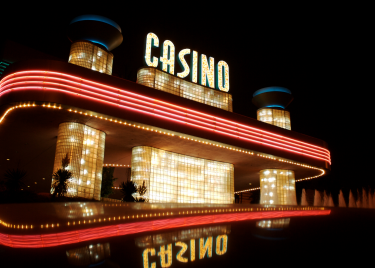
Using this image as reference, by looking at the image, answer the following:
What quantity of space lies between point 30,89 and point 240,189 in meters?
41.4

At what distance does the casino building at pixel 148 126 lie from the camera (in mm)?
21406

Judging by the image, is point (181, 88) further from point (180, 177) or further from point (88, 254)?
point (88, 254)

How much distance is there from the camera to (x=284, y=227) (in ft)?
18.5

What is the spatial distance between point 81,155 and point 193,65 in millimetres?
14891

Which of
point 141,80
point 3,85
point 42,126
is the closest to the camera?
point 3,85

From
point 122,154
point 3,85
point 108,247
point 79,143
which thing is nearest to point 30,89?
point 3,85

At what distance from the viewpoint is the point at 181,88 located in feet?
103

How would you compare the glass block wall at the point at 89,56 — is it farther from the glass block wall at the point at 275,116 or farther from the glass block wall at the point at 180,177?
the glass block wall at the point at 275,116

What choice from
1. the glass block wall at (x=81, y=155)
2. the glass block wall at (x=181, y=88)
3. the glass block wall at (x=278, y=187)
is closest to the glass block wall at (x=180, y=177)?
the glass block wall at (x=81, y=155)

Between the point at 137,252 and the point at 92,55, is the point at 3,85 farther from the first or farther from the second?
the point at 137,252

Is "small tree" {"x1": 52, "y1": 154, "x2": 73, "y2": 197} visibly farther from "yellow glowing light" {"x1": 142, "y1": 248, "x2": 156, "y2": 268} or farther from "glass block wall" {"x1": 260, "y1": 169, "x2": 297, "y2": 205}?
"glass block wall" {"x1": 260, "y1": 169, "x2": 297, "y2": 205}

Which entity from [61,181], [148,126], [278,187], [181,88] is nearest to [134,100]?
[148,126]

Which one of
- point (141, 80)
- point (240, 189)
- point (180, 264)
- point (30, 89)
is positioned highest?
point (141, 80)

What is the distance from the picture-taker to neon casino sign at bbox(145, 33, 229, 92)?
2938cm
